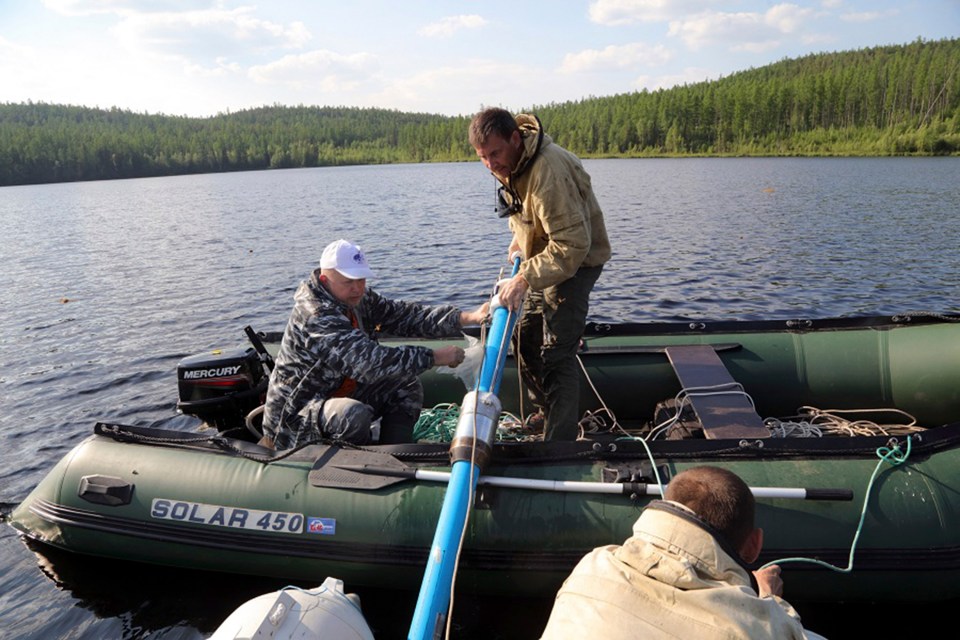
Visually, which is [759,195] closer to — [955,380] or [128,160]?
[955,380]

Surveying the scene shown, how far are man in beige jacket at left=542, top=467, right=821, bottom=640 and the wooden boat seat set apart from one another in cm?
232

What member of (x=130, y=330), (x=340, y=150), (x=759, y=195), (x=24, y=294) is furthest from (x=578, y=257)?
(x=340, y=150)

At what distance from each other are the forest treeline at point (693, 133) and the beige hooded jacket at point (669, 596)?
61005 millimetres

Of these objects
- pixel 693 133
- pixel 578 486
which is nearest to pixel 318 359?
pixel 578 486

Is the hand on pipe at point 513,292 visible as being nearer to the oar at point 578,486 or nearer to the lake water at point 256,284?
the oar at point 578,486

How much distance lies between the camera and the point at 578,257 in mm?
3922

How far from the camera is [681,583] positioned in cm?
165

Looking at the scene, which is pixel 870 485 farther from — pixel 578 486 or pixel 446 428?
pixel 446 428

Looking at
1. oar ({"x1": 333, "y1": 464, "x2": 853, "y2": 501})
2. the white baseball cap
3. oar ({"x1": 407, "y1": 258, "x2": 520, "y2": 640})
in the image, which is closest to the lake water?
oar ({"x1": 333, "y1": 464, "x2": 853, "y2": 501})

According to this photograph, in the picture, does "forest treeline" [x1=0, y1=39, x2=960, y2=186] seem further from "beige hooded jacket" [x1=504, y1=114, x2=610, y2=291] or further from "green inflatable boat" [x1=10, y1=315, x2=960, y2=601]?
"beige hooded jacket" [x1=504, y1=114, x2=610, y2=291]

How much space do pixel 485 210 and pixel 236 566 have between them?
23535 millimetres

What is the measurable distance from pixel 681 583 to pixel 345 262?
9.40 ft

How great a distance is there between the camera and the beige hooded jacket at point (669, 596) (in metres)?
1.62

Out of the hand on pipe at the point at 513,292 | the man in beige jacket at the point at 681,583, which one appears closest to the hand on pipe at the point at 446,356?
the hand on pipe at the point at 513,292
